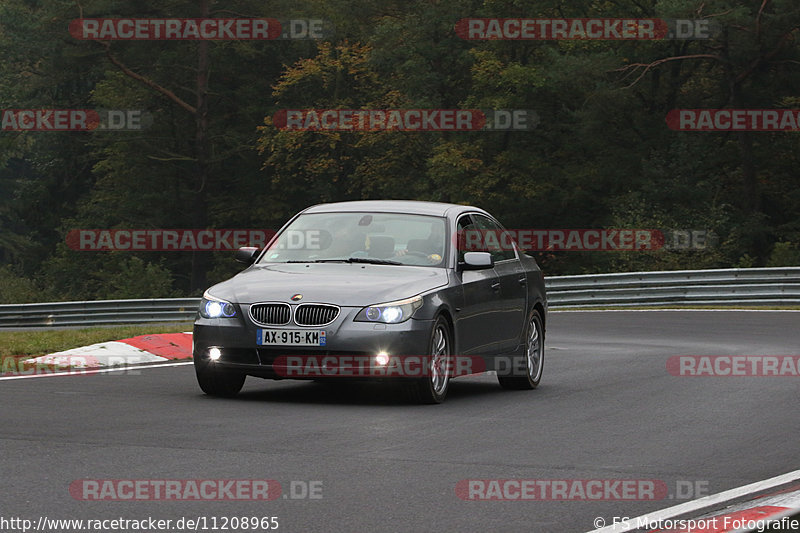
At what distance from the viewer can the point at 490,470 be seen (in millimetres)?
8328

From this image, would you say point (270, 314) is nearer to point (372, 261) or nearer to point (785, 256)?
point (372, 261)

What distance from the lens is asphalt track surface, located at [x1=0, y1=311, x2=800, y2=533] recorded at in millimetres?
6996

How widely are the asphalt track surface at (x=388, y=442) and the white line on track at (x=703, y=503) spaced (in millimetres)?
109

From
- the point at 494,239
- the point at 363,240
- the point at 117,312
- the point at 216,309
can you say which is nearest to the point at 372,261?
the point at 363,240

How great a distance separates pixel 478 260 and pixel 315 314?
171cm

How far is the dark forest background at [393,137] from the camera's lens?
155 feet

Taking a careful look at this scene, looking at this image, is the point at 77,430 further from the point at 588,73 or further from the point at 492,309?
the point at 588,73

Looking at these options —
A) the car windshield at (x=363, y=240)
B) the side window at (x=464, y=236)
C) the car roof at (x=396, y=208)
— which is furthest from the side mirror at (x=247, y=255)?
the side window at (x=464, y=236)

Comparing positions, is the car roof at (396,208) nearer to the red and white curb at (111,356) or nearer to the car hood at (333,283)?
the car hood at (333,283)

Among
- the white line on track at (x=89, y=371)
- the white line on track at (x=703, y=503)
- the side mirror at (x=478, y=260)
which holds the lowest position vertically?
the white line on track at (x=703, y=503)

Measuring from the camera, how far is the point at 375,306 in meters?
11.5

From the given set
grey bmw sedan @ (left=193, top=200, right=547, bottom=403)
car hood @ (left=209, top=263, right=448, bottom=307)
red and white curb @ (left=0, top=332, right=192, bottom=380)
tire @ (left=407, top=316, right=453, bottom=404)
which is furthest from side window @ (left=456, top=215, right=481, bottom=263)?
red and white curb @ (left=0, top=332, right=192, bottom=380)

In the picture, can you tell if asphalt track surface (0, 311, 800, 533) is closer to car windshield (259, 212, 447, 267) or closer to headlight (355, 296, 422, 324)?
headlight (355, 296, 422, 324)

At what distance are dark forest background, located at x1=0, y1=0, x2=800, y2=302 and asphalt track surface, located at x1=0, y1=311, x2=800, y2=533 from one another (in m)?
27.9
